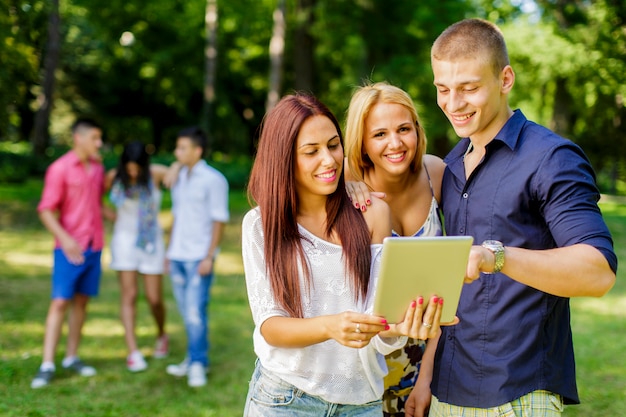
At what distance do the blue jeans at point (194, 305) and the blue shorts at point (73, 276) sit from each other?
2.43ft

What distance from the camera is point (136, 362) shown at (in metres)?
6.59

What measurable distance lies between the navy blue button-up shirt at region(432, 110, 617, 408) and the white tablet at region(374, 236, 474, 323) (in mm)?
362

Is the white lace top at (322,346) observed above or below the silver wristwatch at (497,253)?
below

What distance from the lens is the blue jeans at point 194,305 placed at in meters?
6.30

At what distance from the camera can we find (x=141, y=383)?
621 centimetres

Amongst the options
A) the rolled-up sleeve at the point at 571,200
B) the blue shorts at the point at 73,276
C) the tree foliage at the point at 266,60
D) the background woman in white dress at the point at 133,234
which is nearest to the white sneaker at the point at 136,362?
the background woman in white dress at the point at 133,234

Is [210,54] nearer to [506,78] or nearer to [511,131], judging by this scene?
[506,78]

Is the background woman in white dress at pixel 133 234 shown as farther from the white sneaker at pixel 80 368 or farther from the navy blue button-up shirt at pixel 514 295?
the navy blue button-up shirt at pixel 514 295

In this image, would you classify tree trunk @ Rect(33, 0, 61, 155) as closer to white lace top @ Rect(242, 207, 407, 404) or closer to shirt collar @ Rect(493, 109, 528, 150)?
white lace top @ Rect(242, 207, 407, 404)

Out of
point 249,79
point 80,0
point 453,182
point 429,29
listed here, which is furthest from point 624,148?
point 453,182

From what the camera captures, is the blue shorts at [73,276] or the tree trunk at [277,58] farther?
the tree trunk at [277,58]

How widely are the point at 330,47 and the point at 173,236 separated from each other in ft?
51.5

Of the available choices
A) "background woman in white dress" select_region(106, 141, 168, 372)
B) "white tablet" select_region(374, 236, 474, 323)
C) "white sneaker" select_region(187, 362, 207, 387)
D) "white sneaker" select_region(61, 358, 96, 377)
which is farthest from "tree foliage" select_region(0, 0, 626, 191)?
"white tablet" select_region(374, 236, 474, 323)

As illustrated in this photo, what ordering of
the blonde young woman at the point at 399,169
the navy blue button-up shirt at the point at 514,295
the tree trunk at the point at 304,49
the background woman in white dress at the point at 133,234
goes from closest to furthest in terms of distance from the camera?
the navy blue button-up shirt at the point at 514,295, the blonde young woman at the point at 399,169, the background woman in white dress at the point at 133,234, the tree trunk at the point at 304,49
